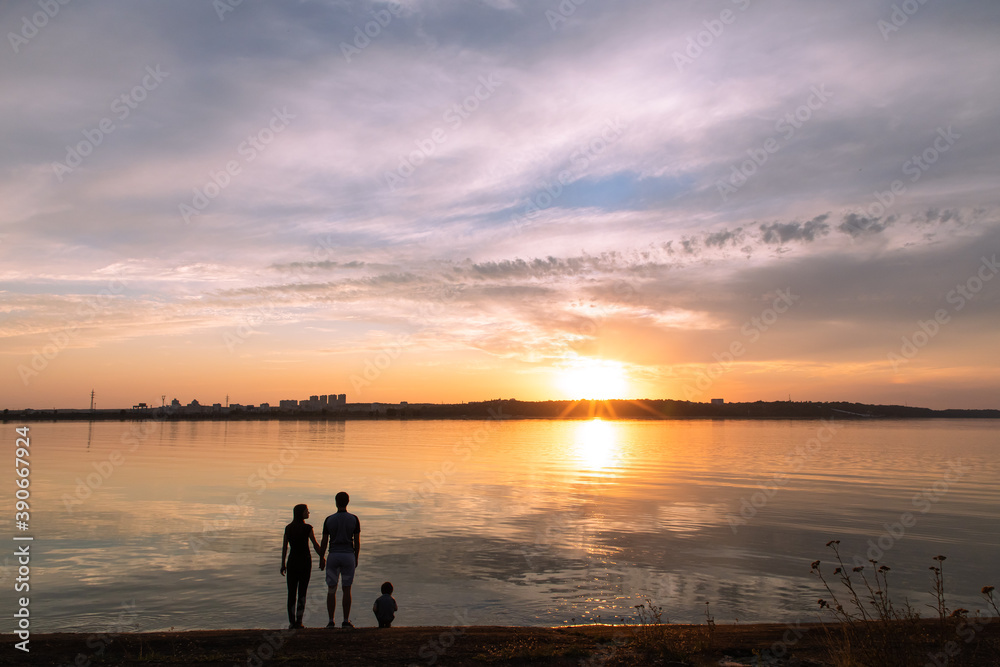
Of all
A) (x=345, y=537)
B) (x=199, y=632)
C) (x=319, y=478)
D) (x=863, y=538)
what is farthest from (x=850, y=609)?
(x=319, y=478)

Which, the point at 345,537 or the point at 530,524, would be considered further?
the point at 530,524

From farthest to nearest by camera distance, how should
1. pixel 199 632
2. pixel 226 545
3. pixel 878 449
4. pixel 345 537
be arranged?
pixel 878 449
pixel 226 545
pixel 345 537
pixel 199 632

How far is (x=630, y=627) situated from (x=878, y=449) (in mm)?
68582

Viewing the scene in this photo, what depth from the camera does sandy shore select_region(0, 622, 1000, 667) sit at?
31.8ft

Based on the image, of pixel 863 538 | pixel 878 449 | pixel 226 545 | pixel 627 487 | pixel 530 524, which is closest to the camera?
pixel 226 545

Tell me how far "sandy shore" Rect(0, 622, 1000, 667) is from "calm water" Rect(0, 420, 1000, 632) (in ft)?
8.23

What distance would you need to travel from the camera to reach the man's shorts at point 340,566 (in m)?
12.4

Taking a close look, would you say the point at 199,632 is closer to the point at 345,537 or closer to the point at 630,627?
the point at 345,537

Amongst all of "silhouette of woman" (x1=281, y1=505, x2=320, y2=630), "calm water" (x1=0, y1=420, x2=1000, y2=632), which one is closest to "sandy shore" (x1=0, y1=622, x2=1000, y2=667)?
"silhouette of woman" (x1=281, y1=505, x2=320, y2=630)

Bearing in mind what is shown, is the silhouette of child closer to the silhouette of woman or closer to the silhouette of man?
the silhouette of man

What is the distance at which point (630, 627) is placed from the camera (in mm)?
12180

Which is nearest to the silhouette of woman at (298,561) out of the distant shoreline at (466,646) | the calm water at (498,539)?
the distant shoreline at (466,646)

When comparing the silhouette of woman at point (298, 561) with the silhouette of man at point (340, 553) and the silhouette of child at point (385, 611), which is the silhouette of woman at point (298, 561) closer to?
the silhouette of man at point (340, 553)

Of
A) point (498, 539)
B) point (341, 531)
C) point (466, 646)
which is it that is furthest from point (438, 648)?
point (498, 539)
